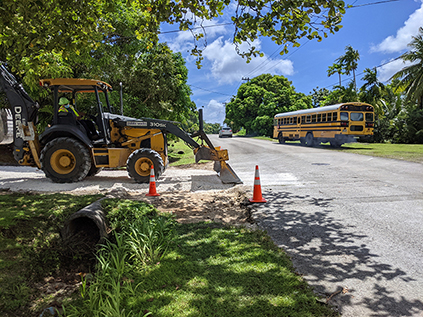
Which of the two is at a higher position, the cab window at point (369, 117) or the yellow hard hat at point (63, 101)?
the yellow hard hat at point (63, 101)

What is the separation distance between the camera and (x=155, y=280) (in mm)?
3369

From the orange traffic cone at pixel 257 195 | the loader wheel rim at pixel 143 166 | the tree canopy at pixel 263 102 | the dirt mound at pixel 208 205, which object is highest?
the tree canopy at pixel 263 102

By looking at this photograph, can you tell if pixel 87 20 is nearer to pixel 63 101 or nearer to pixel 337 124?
pixel 63 101

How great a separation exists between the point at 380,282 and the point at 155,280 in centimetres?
240

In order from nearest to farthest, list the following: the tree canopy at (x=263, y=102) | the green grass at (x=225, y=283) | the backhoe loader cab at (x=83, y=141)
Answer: the green grass at (x=225, y=283) → the backhoe loader cab at (x=83, y=141) → the tree canopy at (x=263, y=102)

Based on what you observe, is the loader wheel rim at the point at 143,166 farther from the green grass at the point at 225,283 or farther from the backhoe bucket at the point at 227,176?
the green grass at the point at 225,283

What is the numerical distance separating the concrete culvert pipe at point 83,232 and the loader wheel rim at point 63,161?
17.5ft

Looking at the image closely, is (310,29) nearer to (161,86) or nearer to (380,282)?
(380,282)

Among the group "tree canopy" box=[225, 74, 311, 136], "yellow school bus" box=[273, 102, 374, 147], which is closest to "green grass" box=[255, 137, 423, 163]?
"yellow school bus" box=[273, 102, 374, 147]

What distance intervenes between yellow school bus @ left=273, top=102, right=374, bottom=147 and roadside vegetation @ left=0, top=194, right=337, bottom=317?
18353 millimetres

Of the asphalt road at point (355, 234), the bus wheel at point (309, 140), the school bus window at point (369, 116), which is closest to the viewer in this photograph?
the asphalt road at point (355, 234)

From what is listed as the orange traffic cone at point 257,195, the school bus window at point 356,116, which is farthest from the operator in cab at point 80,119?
the school bus window at point 356,116

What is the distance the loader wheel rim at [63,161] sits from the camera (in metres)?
Result: 9.45

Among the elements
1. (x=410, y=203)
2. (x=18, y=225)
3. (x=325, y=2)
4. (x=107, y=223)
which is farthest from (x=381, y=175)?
(x=18, y=225)
